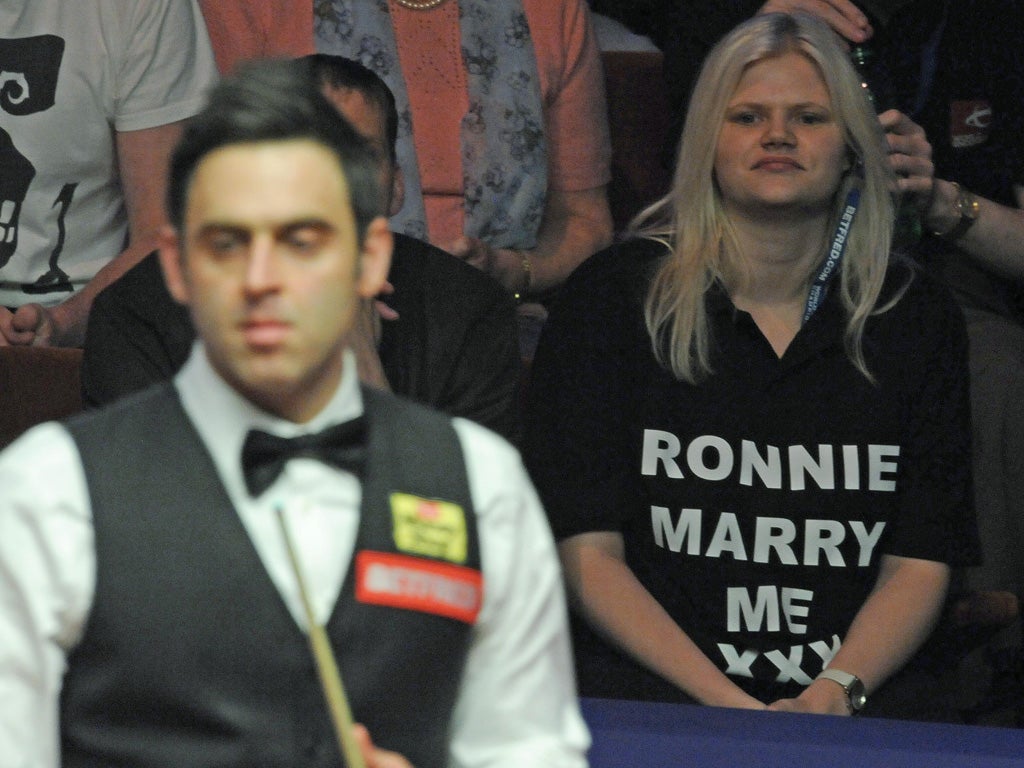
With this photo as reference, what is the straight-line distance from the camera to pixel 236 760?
1238 mm

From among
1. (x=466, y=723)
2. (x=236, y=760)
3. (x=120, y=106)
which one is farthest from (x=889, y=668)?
(x=120, y=106)

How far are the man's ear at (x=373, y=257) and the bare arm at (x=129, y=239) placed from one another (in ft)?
4.34

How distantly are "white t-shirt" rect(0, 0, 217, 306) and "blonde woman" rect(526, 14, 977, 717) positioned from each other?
83cm

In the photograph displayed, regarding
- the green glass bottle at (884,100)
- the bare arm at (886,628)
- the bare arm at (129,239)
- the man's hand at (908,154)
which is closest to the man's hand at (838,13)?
the green glass bottle at (884,100)

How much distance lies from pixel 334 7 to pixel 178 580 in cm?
181

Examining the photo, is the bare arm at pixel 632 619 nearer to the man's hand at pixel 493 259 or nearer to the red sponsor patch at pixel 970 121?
the man's hand at pixel 493 259

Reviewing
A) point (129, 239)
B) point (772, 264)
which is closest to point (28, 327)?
point (129, 239)

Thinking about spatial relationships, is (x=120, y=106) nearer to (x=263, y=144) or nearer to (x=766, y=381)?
(x=766, y=381)

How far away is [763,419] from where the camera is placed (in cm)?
241

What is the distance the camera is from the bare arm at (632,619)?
7.44 ft

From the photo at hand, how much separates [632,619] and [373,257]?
44.6 inches

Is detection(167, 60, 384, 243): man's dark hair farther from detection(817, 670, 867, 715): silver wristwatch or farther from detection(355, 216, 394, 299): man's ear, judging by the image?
detection(817, 670, 867, 715): silver wristwatch

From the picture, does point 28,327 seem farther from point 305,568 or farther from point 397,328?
point 305,568

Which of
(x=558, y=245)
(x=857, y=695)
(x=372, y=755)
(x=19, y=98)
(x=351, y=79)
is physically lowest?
(x=857, y=695)
